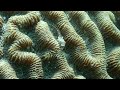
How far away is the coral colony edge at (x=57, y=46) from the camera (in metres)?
2.01

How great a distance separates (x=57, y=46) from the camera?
2.10 meters

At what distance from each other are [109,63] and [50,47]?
59 cm

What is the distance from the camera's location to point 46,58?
81.0 inches

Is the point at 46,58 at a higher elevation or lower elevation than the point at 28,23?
lower

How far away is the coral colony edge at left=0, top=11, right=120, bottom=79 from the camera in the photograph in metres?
2.01

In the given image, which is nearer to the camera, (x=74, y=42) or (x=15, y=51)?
(x=15, y=51)
